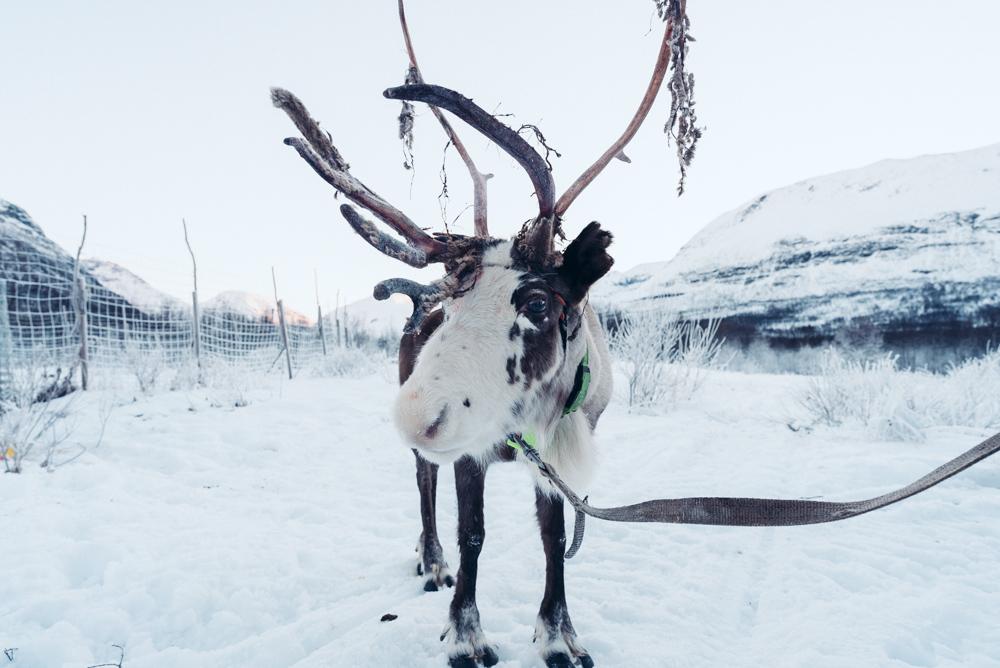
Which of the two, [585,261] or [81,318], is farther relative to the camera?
[81,318]

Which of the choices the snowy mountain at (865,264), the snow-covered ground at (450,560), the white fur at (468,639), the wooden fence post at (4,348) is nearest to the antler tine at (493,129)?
the white fur at (468,639)

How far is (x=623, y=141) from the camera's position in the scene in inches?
79.5

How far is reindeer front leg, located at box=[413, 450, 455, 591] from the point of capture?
9.07 feet

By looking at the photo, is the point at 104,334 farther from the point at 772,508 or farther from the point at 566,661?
the point at 772,508

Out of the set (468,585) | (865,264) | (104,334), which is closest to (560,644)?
(468,585)

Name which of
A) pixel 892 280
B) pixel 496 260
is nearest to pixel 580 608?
pixel 496 260

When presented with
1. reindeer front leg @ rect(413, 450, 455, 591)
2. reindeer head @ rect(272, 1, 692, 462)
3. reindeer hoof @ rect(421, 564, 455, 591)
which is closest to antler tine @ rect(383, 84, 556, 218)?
reindeer head @ rect(272, 1, 692, 462)

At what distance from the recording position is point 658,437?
651 centimetres

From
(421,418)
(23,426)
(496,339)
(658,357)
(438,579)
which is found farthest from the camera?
(658,357)

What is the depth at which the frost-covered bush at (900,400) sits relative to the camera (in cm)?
536

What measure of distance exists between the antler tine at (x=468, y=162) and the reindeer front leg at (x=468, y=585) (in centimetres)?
127

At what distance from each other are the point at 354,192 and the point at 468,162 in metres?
1.03

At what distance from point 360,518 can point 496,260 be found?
3.05 meters

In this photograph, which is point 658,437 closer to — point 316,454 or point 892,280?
point 316,454
